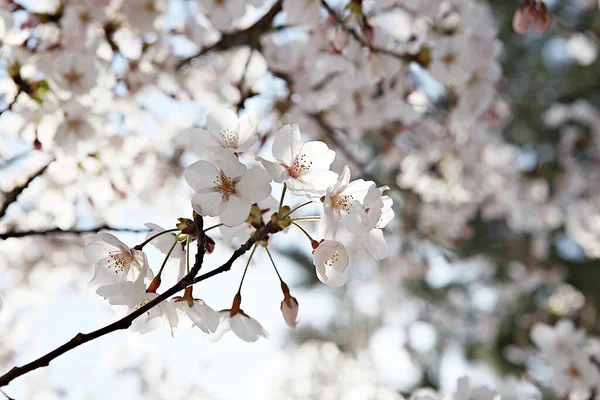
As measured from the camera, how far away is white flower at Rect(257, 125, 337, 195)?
2.23ft

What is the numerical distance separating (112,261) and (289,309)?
244 millimetres

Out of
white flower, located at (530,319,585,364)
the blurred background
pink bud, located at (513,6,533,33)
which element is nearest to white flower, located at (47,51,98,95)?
the blurred background

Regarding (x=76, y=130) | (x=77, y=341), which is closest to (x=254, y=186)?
(x=77, y=341)

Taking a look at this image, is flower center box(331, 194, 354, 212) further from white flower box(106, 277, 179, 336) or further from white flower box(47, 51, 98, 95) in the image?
white flower box(47, 51, 98, 95)

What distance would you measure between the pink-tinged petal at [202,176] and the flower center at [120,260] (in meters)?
0.13

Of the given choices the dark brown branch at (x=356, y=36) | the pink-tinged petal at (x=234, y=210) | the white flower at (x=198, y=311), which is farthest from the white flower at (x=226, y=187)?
the dark brown branch at (x=356, y=36)

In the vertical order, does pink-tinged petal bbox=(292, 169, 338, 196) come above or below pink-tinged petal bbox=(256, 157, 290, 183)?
below

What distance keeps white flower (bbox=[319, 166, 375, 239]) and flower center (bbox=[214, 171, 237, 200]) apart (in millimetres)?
110

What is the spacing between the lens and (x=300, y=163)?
0.71m

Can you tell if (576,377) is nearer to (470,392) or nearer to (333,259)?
(470,392)

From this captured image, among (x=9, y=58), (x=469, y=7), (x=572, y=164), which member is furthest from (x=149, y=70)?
(x=572, y=164)

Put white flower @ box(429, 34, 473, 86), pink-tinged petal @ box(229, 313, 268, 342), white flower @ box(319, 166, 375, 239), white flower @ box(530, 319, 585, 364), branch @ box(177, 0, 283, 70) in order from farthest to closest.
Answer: white flower @ box(530, 319, 585, 364) < branch @ box(177, 0, 283, 70) < white flower @ box(429, 34, 473, 86) < pink-tinged petal @ box(229, 313, 268, 342) < white flower @ box(319, 166, 375, 239)

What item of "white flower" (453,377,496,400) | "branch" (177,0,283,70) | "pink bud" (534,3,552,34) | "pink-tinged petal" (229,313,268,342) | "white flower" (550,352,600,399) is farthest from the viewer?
"white flower" (550,352,600,399)

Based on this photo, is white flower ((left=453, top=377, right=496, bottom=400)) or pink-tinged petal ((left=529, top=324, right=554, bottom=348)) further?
pink-tinged petal ((left=529, top=324, right=554, bottom=348))
